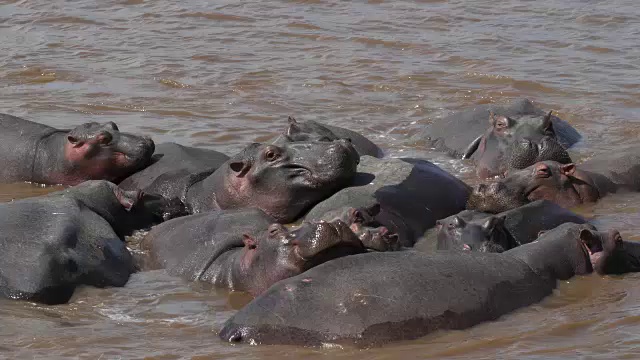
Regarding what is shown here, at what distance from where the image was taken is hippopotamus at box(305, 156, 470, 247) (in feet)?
25.2

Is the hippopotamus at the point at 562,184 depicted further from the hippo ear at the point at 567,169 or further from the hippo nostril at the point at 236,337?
the hippo nostril at the point at 236,337

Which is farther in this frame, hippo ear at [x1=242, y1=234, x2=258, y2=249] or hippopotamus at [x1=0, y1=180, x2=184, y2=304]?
hippo ear at [x1=242, y1=234, x2=258, y2=249]

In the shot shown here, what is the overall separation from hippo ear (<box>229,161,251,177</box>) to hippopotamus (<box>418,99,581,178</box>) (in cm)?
191

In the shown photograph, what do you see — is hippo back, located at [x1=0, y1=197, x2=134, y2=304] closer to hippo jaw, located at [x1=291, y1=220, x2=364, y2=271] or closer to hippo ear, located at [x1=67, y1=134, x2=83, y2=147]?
hippo jaw, located at [x1=291, y1=220, x2=364, y2=271]

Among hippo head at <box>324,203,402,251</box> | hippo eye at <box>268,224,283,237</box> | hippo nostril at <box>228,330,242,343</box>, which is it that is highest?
hippo eye at <box>268,224,283,237</box>

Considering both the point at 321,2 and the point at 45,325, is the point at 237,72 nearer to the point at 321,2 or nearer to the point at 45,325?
A: the point at 321,2

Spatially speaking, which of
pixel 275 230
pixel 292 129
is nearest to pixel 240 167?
pixel 292 129

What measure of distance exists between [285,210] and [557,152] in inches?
85.2

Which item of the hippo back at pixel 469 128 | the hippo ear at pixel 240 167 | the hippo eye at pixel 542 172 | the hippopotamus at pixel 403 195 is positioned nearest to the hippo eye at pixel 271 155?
the hippo ear at pixel 240 167

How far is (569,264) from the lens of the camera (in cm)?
669

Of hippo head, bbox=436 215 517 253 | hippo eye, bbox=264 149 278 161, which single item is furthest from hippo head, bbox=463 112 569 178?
hippo head, bbox=436 215 517 253

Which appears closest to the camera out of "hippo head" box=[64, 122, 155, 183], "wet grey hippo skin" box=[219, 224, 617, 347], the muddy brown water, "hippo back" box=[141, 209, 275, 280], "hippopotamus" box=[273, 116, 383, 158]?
"wet grey hippo skin" box=[219, 224, 617, 347]

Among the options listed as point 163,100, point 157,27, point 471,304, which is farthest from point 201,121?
point 471,304

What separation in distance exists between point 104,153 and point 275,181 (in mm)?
1527
